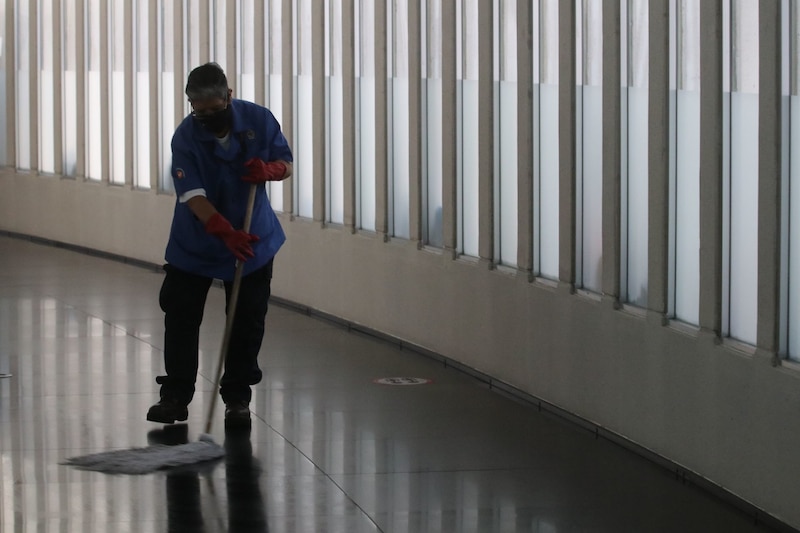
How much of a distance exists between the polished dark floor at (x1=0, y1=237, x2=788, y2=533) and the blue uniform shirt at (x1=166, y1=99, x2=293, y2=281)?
83cm

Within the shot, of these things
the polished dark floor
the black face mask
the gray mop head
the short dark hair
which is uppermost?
the short dark hair

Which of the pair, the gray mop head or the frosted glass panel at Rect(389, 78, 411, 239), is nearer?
the gray mop head

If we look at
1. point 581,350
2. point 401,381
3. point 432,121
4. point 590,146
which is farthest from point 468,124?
point 581,350

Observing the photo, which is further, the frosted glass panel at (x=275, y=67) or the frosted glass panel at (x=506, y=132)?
the frosted glass panel at (x=275, y=67)

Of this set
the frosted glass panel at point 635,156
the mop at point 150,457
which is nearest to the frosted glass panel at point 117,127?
the mop at point 150,457

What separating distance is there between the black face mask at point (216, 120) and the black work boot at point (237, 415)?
1.36 meters

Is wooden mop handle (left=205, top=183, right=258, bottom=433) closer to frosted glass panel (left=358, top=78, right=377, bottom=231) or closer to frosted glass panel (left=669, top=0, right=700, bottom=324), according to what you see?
frosted glass panel (left=669, top=0, right=700, bottom=324)

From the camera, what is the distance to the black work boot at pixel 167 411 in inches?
320

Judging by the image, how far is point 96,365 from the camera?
32.7 feet

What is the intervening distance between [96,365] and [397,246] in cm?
233

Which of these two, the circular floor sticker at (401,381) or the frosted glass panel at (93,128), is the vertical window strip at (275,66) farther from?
the frosted glass panel at (93,128)

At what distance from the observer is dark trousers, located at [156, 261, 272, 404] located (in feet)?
26.8

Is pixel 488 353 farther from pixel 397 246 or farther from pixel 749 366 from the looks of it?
pixel 749 366

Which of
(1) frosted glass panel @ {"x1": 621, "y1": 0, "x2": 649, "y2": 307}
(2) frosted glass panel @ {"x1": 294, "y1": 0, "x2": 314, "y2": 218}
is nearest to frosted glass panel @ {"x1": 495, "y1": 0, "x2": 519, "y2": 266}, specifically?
(1) frosted glass panel @ {"x1": 621, "y1": 0, "x2": 649, "y2": 307}
